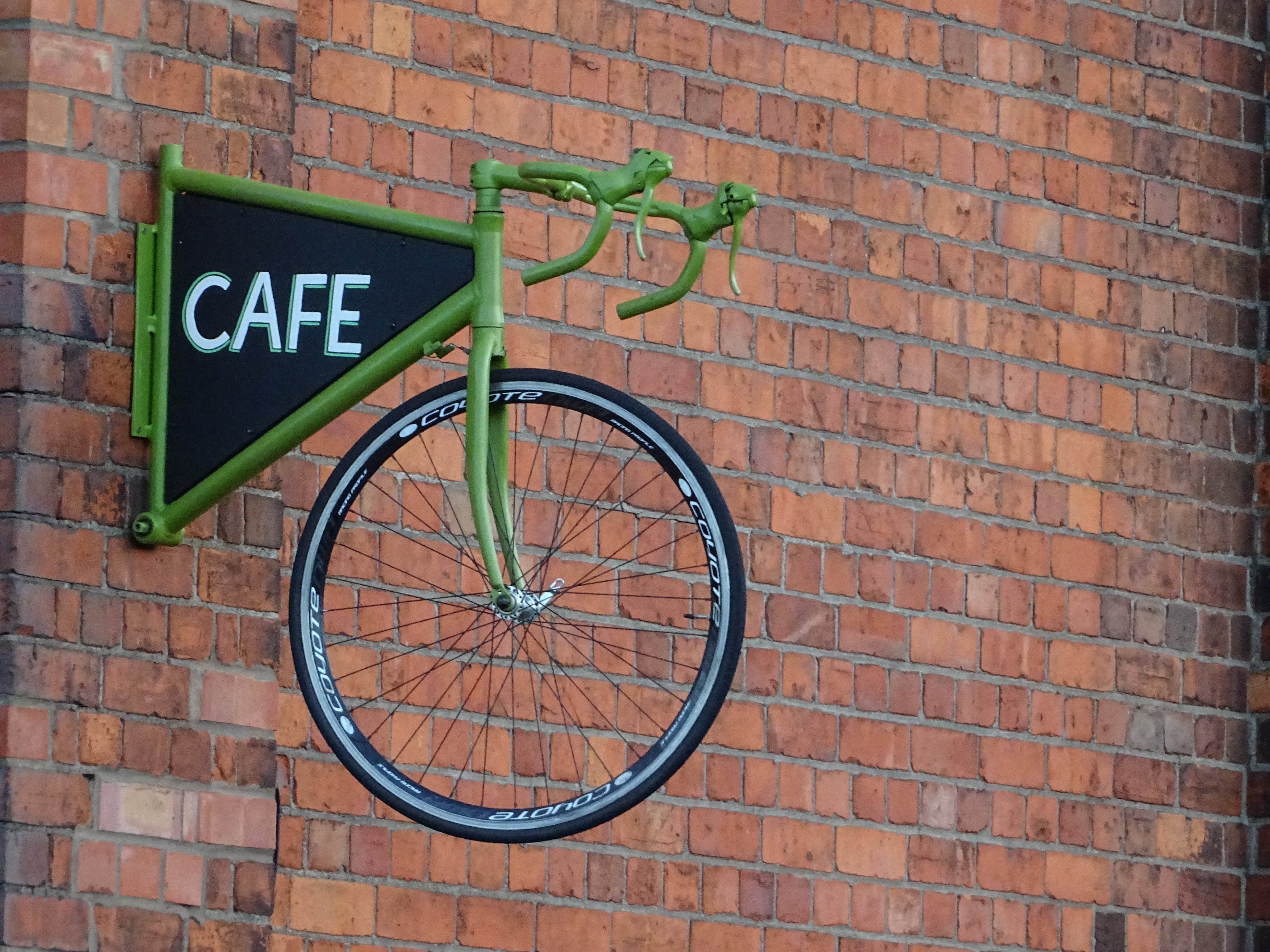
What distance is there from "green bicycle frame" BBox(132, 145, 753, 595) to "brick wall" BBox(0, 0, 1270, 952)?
0.20 ft

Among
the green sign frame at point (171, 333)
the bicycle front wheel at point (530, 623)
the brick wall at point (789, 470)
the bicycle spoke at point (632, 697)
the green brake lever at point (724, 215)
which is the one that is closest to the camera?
the green brake lever at point (724, 215)

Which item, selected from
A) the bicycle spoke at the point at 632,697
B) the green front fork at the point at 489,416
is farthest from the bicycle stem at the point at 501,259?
the bicycle spoke at the point at 632,697

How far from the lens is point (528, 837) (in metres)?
3.53

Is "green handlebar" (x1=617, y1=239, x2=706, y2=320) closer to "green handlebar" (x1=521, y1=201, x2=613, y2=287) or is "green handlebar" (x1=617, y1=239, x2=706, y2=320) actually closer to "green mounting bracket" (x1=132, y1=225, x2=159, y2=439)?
"green handlebar" (x1=521, y1=201, x2=613, y2=287)

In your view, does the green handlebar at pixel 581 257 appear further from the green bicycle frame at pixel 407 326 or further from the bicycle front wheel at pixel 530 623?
the bicycle front wheel at pixel 530 623

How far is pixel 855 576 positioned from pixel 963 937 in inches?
31.0

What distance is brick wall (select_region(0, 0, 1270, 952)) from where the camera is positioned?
12.9 feet

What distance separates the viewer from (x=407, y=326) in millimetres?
3783

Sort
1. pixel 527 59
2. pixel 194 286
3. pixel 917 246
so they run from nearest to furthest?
pixel 194 286 < pixel 527 59 < pixel 917 246

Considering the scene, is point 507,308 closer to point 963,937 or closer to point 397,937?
point 397,937

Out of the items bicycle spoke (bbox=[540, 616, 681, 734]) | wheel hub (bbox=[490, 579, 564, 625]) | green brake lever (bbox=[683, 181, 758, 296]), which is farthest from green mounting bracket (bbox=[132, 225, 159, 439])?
bicycle spoke (bbox=[540, 616, 681, 734])

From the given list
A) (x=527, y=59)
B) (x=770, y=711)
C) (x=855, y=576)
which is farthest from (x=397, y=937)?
(x=527, y=59)

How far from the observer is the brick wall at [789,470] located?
3936 millimetres

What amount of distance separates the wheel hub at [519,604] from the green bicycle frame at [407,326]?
0.02 m
